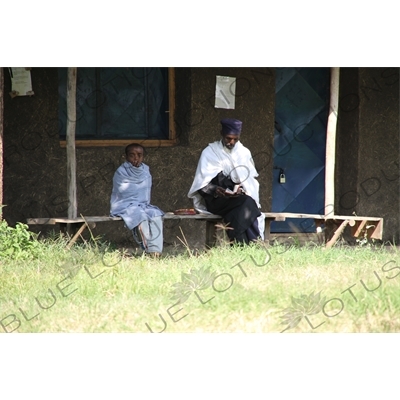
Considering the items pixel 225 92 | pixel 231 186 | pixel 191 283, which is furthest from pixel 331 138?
pixel 191 283

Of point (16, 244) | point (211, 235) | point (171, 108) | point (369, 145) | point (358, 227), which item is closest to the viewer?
point (16, 244)

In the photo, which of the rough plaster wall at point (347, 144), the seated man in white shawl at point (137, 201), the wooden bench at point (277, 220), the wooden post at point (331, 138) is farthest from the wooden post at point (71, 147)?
the rough plaster wall at point (347, 144)

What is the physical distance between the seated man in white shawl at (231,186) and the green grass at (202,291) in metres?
0.57

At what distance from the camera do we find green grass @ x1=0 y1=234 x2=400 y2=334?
741 cm

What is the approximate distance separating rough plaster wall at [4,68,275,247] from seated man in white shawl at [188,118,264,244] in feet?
2.66

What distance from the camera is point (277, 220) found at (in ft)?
35.2

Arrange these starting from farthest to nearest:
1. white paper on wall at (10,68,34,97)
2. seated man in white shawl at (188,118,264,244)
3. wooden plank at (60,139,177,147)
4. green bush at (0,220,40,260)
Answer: wooden plank at (60,139,177,147)
white paper on wall at (10,68,34,97)
seated man in white shawl at (188,118,264,244)
green bush at (0,220,40,260)

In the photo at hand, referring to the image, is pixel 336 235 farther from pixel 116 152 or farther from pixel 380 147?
pixel 116 152

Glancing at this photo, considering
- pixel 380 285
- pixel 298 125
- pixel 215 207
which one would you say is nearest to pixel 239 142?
pixel 215 207

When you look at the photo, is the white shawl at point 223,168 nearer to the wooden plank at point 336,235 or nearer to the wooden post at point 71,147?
the wooden plank at point 336,235

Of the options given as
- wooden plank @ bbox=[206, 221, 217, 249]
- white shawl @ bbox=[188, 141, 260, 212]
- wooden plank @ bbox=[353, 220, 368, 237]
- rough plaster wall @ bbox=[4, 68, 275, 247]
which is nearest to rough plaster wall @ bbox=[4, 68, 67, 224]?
rough plaster wall @ bbox=[4, 68, 275, 247]

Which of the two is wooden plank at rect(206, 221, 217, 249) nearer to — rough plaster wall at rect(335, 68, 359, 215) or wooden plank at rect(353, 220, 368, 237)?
wooden plank at rect(353, 220, 368, 237)

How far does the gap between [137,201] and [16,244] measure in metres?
1.46

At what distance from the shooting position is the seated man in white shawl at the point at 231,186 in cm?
1000
